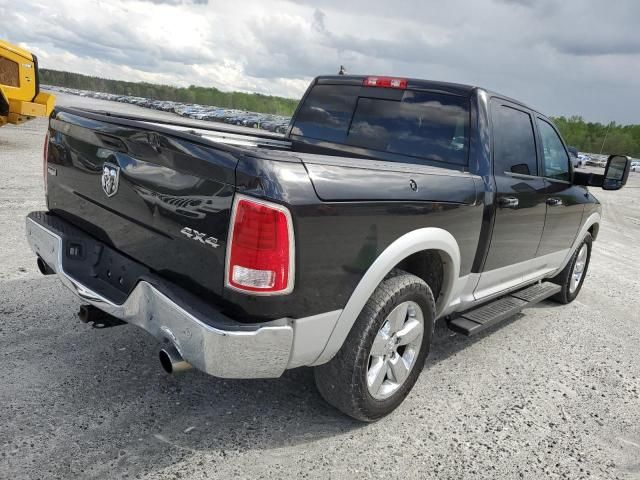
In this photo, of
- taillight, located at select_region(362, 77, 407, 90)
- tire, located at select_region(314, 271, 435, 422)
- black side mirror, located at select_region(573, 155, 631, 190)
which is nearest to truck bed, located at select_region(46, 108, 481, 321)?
Result: tire, located at select_region(314, 271, 435, 422)

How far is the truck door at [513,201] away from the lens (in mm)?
3721

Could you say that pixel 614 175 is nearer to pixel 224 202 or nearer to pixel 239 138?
pixel 239 138

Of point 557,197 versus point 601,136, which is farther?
point 601,136

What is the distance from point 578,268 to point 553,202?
1.78 metres

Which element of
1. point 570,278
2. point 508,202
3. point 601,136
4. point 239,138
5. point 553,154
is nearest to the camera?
point 508,202

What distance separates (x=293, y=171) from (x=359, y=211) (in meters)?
0.42

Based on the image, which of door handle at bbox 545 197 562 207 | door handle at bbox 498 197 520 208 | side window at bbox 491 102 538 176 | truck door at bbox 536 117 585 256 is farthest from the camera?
truck door at bbox 536 117 585 256

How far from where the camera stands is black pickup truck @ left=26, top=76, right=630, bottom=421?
228 centimetres

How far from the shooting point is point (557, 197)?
15.0ft

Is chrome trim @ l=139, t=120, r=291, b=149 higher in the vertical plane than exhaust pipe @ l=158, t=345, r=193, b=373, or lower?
higher

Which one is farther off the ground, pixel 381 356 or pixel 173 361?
pixel 173 361

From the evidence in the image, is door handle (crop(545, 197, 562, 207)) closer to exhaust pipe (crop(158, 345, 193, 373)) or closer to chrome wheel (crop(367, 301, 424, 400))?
chrome wheel (crop(367, 301, 424, 400))

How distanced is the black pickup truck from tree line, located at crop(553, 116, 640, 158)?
425 feet

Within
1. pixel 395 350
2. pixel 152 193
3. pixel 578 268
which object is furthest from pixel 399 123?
pixel 578 268
